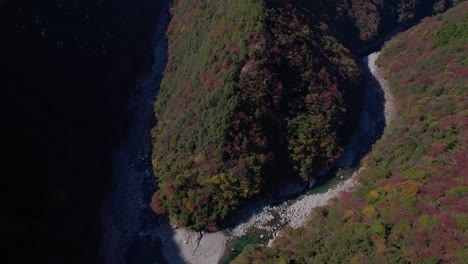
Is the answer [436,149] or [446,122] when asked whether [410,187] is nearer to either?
[436,149]

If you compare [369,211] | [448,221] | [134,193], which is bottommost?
[134,193]

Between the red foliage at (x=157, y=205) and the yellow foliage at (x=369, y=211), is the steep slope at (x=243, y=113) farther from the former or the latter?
the yellow foliage at (x=369, y=211)

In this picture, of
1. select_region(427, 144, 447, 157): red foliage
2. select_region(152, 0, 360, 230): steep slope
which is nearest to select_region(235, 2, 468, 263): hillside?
select_region(427, 144, 447, 157): red foliage

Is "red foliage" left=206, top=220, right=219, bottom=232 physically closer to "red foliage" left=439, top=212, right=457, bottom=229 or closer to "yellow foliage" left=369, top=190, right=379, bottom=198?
"yellow foliage" left=369, top=190, right=379, bottom=198

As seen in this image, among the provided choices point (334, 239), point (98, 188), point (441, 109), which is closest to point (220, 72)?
point (98, 188)

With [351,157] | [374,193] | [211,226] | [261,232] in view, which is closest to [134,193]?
[211,226]

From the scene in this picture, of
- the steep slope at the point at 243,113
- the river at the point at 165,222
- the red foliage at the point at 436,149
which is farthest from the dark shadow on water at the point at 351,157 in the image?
the red foliage at the point at 436,149
